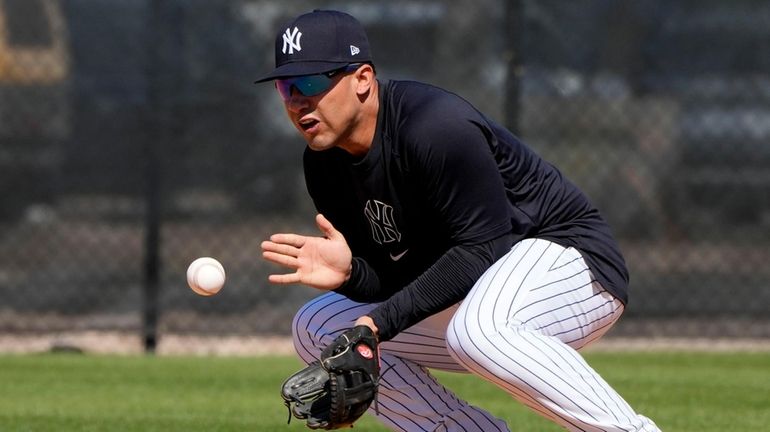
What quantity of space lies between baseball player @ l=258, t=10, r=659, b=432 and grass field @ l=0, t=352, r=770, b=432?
147cm

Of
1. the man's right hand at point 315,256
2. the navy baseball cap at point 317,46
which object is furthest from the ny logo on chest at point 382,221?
the navy baseball cap at point 317,46

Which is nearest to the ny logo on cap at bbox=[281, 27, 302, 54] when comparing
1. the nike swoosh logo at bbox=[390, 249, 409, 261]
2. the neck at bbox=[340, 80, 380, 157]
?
the neck at bbox=[340, 80, 380, 157]

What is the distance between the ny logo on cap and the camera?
3.72m

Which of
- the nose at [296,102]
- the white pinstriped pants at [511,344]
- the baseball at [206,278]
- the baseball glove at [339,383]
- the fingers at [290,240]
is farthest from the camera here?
the baseball at [206,278]

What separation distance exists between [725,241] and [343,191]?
528 centimetres

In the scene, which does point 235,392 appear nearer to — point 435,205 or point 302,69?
point 435,205

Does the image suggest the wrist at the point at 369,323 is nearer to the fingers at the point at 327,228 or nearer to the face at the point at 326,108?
the fingers at the point at 327,228

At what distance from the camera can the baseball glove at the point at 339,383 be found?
11.6ft

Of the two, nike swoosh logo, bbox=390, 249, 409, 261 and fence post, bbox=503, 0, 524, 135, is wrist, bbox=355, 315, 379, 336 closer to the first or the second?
nike swoosh logo, bbox=390, 249, 409, 261

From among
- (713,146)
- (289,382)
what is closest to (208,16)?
(713,146)

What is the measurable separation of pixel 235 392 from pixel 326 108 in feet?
10.8

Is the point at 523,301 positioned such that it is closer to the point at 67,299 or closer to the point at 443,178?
the point at 443,178

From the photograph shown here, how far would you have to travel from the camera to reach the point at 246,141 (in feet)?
28.4

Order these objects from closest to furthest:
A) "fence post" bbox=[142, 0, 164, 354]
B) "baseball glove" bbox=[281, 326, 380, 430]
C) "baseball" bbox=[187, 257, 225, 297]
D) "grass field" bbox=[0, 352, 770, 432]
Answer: "baseball glove" bbox=[281, 326, 380, 430]
"baseball" bbox=[187, 257, 225, 297]
"grass field" bbox=[0, 352, 770, 432]
"fence post" bbox=[142, 0, 164, 354]
